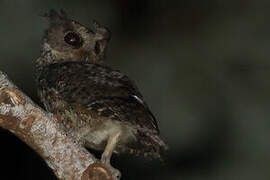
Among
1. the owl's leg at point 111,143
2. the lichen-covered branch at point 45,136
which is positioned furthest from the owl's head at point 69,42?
the lichen-covered branch at point 45,136

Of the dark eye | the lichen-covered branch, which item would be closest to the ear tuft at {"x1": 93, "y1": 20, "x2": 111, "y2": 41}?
the dark eye

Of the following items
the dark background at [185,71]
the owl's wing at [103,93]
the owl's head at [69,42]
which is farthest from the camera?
the dark background at [185,71]

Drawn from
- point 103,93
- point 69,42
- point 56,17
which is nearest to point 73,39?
point 69,42

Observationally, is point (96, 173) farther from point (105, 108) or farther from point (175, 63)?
point (175, 63)

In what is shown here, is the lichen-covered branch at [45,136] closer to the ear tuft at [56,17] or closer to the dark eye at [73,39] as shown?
the dark eye at [73,39]

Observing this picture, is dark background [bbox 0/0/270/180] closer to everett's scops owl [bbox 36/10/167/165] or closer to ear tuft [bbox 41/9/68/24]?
ear tuft [bbox 41/9/68/24]

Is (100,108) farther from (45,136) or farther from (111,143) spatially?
(45,136)
